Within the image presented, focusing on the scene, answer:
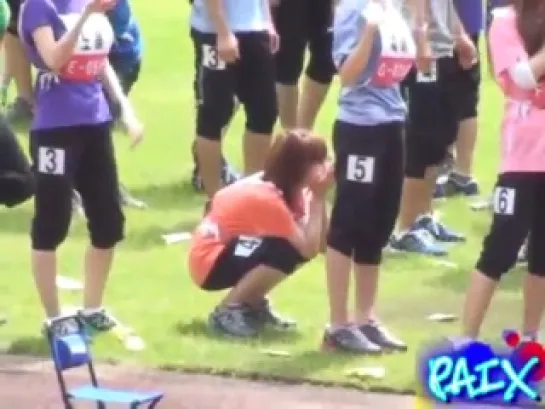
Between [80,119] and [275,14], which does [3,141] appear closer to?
[80,119]

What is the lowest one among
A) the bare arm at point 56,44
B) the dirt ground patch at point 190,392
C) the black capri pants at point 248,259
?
the dirt ground patch at point 190,392

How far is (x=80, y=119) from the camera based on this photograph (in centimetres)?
618

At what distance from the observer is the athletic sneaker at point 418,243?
26.2 feet

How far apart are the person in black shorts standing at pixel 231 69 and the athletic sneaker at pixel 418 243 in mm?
896

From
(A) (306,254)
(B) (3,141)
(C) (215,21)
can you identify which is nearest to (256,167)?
(C) (215,21)

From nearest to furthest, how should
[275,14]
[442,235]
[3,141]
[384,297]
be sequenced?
[3,141]
[384,297]
[442,235]
[275,14]

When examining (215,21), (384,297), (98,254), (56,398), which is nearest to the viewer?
(56,398)

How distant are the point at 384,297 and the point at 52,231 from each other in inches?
69.5

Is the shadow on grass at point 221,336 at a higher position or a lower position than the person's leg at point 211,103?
lower

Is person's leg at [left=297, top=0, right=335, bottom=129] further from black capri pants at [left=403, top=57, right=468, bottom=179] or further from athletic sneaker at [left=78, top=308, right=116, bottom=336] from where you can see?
athletic sneaker at [left=78, top=308, right=116, bottom=336]

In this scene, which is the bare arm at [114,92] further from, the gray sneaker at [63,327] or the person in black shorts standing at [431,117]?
the person in black shorts standing at [431,117]

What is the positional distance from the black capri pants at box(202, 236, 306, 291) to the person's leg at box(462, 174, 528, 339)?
0.94 meters

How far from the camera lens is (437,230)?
827cm

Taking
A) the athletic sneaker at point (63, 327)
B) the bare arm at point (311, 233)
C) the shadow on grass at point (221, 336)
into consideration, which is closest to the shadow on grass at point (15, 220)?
the shadow on grass at point (221, 336)
